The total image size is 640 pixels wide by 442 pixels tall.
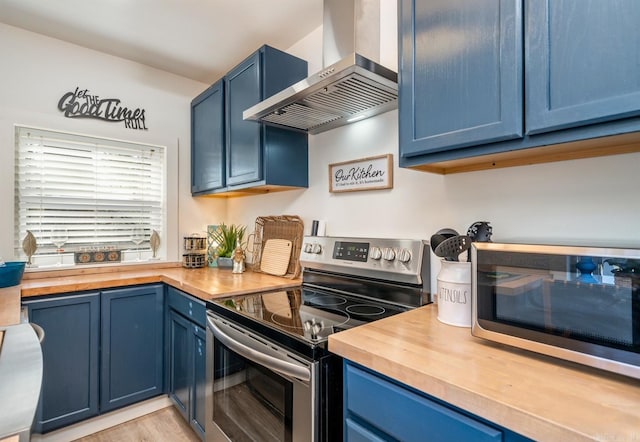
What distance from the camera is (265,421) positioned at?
4.14 ft

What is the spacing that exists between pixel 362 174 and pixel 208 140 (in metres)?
1.43

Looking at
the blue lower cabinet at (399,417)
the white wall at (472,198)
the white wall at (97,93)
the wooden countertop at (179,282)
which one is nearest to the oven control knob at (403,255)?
the white wall at (472,198)

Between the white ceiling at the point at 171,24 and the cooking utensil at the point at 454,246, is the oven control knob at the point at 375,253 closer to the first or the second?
the cooking utensil at the point at 454,246

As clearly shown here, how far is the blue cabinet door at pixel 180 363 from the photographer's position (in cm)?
191

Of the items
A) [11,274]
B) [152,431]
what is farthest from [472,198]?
[11,274]

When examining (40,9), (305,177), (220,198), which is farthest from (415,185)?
(40,9)

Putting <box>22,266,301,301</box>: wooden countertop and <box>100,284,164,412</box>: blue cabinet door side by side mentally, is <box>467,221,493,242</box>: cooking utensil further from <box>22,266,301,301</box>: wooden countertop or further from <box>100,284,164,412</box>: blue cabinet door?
<box>100,284,164,412</box>: blue cabinet door

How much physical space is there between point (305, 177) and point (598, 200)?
150 centimetres

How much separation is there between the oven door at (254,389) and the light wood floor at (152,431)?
48 cm

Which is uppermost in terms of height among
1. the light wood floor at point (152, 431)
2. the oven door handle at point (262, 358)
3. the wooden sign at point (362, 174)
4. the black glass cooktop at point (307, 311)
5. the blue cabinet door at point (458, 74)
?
the blue cabinet door at point (458, 74)

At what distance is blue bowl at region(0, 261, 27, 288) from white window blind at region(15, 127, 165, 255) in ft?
1.15

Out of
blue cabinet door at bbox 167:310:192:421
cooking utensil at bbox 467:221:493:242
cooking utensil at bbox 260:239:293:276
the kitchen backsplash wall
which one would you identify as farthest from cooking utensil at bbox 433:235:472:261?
blue cabinet door at bbox 167:310:192:421

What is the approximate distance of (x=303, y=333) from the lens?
1084mm

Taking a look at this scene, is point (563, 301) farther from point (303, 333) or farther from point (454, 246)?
point (303, 333)
